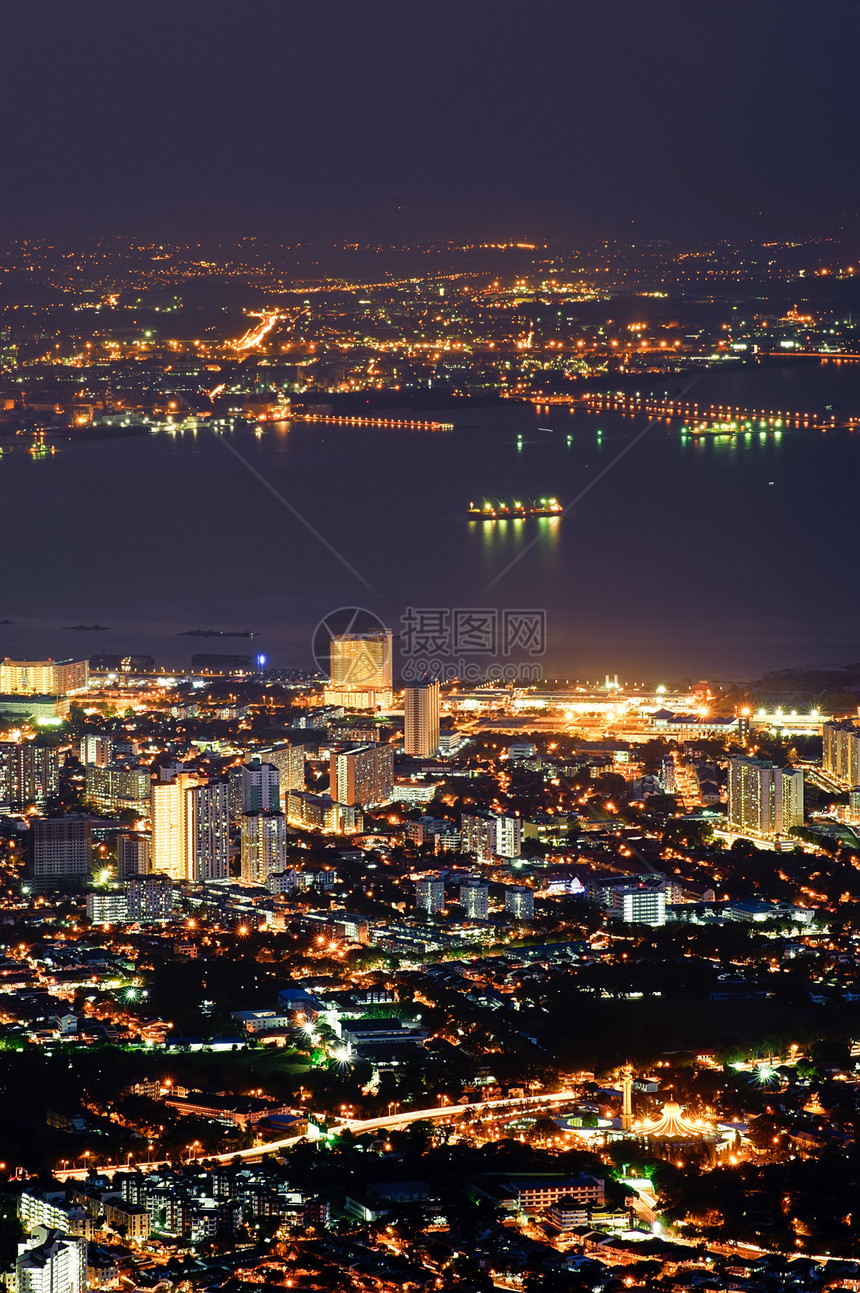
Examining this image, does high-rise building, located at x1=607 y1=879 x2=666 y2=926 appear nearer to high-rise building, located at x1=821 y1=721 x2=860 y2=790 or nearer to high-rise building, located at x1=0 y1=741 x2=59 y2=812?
high-rise building, located at x1=821 y1=721 x2=860 y2=790

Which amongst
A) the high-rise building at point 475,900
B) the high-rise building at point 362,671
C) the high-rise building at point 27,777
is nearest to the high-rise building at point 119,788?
the high-rise building at point 27,777

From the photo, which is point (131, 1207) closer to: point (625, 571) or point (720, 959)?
point (720, 959)

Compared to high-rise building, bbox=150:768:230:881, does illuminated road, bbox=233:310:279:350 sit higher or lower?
higher

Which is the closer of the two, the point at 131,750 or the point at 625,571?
the point at 131,750

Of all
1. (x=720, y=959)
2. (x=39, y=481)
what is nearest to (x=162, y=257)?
(x=39, y=481)

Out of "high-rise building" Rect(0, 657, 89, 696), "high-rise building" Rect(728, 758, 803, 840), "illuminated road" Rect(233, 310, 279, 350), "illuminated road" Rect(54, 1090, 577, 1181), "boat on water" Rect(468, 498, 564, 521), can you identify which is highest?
"illuminated road" Rect(233, 310, 279, 350)

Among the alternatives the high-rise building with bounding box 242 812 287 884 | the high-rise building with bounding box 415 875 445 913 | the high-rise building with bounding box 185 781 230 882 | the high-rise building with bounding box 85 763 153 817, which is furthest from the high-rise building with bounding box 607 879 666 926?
the high-rise building with bounding box 85 763 153 817

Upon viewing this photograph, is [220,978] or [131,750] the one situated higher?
[131,750]
